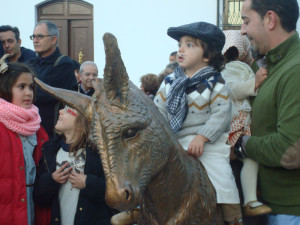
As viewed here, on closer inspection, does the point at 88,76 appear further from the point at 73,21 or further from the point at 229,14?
the point at 73,21

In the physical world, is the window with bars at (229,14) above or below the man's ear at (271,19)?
above

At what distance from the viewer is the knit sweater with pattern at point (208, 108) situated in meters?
2.34

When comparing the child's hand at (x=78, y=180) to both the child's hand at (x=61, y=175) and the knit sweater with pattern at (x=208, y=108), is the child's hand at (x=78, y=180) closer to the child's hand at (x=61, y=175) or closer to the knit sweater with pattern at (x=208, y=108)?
the child's hand at (x=61, y=175)

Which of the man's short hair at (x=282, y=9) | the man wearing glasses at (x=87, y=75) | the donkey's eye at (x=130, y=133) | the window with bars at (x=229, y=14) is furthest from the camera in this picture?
the window with bars at (x=229, y=14)

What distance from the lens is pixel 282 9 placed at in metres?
2.10

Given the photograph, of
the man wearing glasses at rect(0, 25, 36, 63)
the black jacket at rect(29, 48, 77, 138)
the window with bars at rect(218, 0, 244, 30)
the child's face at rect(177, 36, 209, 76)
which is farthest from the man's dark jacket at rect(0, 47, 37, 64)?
the window with bars at rect(218, 0, 244, 30)

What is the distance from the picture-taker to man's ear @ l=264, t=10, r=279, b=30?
2123 millimetres

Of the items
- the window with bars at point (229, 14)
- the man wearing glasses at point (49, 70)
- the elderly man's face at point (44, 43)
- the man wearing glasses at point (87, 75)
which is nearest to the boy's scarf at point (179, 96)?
the man wearing glasses at point (49, 70)

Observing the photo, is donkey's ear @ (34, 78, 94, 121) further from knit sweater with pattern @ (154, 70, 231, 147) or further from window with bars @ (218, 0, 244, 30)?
window with bars @ (218, 0, 244, 30)

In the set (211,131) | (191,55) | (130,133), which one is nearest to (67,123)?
(191,55)

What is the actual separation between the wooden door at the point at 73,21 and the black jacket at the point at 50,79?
681 centimetres

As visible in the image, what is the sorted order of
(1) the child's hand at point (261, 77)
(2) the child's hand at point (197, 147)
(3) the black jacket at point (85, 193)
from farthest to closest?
(3) the black jacket at point (85, 193), (1) the child's hand at point (261, 77), (2) the child's hand at point (197, 147)

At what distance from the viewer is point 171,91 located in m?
2.37

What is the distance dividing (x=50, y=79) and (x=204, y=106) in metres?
2.48
